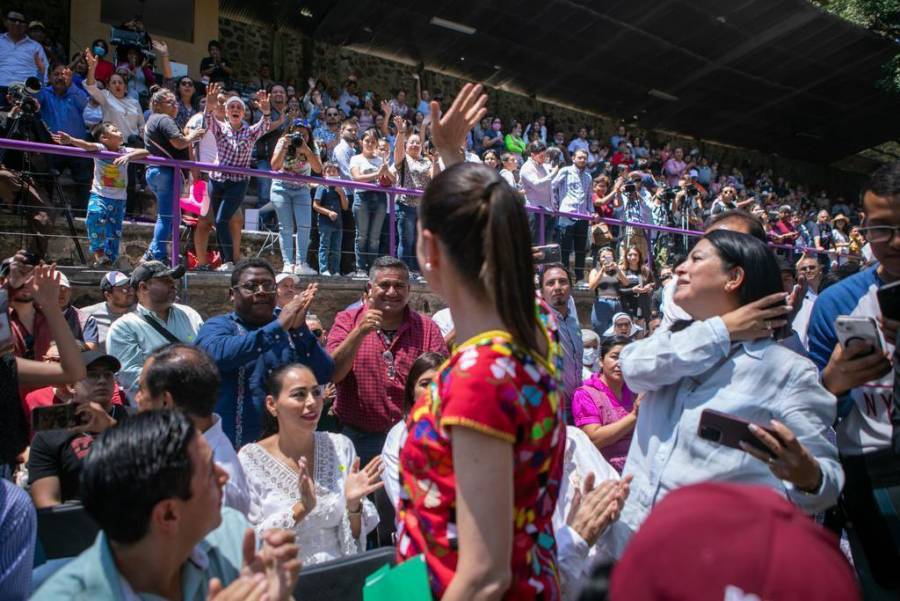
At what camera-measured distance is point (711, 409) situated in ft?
5.25

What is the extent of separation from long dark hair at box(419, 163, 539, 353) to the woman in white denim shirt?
0.66m

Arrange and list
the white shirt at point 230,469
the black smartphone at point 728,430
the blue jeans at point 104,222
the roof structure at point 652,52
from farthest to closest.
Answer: the roof structure at point 652,52, the blue jeans at point 104,222, the white shirt at point 230,469, the black smartphone at point 728,430

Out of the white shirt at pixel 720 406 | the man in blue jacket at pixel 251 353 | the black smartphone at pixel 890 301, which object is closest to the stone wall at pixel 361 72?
the man in blue jacket at pixel 251 353

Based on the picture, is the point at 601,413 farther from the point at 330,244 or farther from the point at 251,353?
the point at 330,244

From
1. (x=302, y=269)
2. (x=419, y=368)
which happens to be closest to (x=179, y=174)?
(x=302, y=269)

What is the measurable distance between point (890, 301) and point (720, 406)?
19.0 inches

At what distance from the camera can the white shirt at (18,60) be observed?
679 centimetres

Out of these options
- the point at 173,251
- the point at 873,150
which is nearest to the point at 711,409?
the point at 173,251

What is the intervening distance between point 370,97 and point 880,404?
980cm

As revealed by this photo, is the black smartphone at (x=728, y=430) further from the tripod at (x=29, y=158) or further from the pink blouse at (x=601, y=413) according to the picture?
the tripod at (x=29, y=158)

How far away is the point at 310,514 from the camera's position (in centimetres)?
246

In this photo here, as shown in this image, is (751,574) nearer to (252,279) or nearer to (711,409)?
(711,409)

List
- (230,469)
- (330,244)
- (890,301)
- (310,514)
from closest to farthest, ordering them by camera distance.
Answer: (890,301)
(230,469)
(310,514)
(330,244)

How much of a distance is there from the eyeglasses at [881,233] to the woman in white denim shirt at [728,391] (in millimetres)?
412
